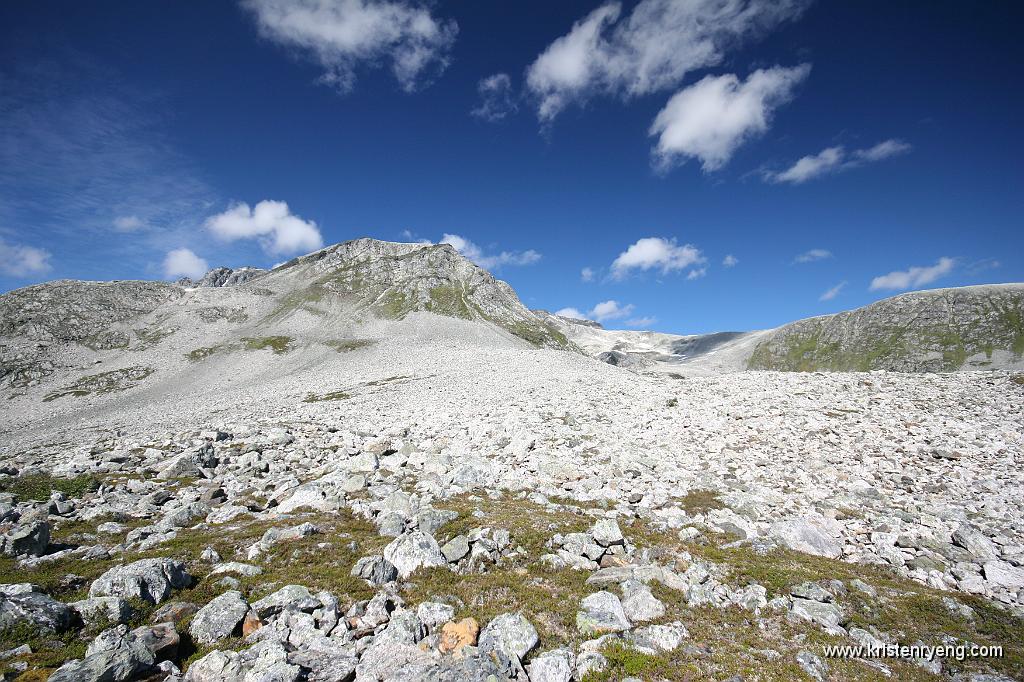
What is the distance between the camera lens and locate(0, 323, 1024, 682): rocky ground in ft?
30.0

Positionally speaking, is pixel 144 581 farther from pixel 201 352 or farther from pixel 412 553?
pixel 201 352

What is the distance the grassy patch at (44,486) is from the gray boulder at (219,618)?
1504cm

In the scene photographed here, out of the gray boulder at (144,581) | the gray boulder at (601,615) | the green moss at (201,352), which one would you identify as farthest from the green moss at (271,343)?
the gray boulder at (601,615)

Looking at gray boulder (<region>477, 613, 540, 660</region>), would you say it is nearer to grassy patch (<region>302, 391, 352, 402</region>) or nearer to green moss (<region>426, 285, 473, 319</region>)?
grassy patch (<region>302, 391, 352, 402</region>)

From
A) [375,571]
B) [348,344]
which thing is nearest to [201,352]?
[348,344]

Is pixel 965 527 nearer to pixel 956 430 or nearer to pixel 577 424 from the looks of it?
pixel 956 430

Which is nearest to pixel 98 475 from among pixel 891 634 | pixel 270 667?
pixel 270 667

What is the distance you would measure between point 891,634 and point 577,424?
20.8 m

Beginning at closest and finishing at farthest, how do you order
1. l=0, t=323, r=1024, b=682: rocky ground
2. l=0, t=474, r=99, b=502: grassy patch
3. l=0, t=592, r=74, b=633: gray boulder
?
l=0, t=592, r=74, b=633: gray boulder → l=0, t=323, r=1024, b=682: rocky ground → l=0, t=474, r=99, b=502: grassy patch

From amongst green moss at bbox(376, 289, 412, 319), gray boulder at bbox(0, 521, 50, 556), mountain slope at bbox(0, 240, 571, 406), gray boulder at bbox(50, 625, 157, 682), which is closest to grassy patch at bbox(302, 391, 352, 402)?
mountain slope at bbox(0, 240, 571, 406)

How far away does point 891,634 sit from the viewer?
10062 mm

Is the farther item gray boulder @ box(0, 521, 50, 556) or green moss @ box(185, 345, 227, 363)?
green moss @ box(185, 345, 227, 363)

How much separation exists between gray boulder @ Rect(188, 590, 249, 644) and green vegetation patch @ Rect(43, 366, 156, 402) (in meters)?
106

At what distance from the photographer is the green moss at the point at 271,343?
115375 mm
